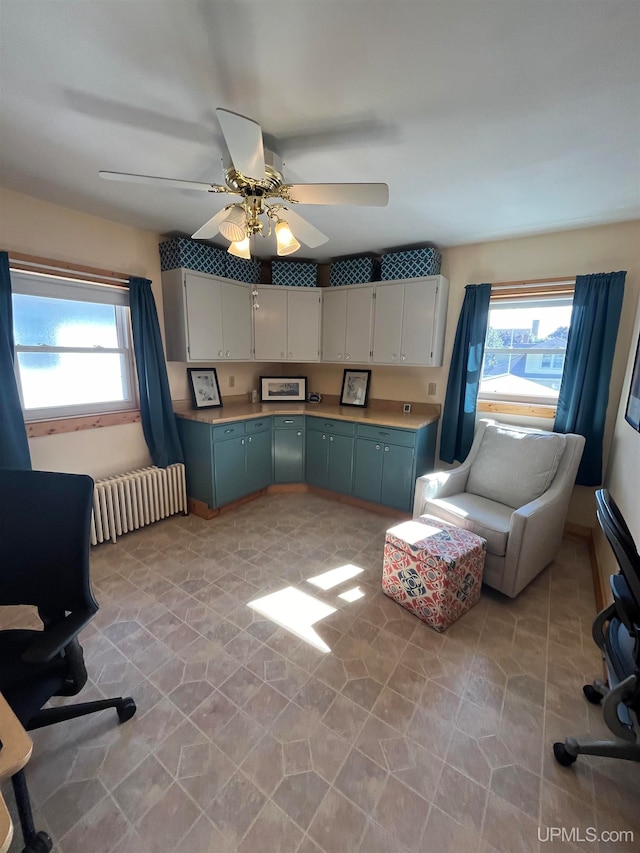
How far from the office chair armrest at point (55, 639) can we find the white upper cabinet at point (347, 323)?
2.98 m

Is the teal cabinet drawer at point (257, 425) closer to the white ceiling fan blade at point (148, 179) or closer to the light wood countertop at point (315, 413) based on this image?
the light wood countertop at point (315, 413)

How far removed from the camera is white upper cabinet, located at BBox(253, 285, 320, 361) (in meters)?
3.65

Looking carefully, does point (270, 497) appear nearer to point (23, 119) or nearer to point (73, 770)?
point (73, 770)

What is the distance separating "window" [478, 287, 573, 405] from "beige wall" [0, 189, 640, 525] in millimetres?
239

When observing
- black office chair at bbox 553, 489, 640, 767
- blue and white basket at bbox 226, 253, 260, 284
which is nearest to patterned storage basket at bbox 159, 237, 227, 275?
blue and white basket at bbox 226, 253, 260, 284

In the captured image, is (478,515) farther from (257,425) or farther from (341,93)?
(341,93)

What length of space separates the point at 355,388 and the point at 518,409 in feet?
5.40

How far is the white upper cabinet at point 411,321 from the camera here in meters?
3.13

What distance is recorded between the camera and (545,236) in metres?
2.80

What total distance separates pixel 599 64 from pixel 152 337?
3.03 meters

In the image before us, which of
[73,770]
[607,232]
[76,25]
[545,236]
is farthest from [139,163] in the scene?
[607,232]

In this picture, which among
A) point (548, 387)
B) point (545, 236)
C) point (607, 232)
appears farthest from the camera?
point (548, 387)

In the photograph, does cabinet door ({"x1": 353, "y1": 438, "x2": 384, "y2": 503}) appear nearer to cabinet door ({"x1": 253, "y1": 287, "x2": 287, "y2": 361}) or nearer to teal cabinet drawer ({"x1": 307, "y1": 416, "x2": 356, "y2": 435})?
teal cabinet drawer ({"x1": 307, "y1": 416, "x2": 356, "y2": 435})

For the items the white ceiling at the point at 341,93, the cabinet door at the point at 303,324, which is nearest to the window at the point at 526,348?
the white ceiling at the point at 341,93
